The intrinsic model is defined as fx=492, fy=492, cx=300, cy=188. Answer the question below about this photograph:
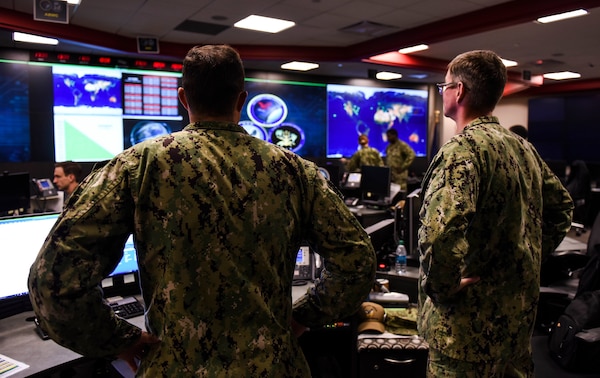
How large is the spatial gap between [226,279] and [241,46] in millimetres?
6956

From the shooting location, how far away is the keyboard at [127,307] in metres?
2.18

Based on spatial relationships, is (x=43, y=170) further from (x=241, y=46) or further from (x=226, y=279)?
(x=226, y=279)

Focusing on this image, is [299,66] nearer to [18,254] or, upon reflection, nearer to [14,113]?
[14,113]

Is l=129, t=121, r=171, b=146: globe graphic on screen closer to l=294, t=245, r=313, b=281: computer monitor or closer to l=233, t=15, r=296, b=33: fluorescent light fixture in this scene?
l=233, t=15, r=296, b=33: fluorescent light fixture

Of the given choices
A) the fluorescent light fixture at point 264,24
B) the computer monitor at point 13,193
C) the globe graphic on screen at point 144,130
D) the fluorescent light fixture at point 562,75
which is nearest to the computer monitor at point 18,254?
the computer monitor at point 13,193

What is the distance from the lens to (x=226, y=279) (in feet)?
3.59

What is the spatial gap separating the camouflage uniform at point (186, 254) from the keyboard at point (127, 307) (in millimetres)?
1130

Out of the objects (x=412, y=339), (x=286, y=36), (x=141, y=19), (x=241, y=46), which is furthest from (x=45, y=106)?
(x=412, y=339)

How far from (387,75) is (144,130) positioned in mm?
4951

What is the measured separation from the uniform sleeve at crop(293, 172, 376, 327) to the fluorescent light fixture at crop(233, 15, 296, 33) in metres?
5.10

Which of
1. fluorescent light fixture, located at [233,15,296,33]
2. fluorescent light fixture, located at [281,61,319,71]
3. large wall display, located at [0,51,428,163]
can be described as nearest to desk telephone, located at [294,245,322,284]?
fluorescent light fixture, located at [233,15,296,33]

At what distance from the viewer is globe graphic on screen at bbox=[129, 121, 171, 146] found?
7.99 m

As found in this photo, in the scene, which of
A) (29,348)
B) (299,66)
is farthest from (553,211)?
(299,66)

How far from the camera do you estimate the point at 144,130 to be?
26.5 feet
